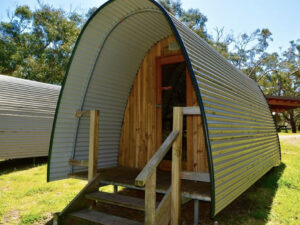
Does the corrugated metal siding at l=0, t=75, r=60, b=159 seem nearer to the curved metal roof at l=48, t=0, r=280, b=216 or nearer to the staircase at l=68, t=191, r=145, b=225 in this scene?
the curved metal roof at l=48, t=0, r=280, b=216

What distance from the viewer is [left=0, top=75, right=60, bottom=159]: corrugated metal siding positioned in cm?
861

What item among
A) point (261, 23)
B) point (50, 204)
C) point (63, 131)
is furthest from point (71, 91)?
point (261, 23)

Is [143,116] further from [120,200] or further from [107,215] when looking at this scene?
[107,215]

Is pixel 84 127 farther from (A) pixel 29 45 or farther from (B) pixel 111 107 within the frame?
(A) pixel 29 45

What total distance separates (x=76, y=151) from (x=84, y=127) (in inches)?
20.7

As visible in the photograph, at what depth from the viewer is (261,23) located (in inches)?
1351

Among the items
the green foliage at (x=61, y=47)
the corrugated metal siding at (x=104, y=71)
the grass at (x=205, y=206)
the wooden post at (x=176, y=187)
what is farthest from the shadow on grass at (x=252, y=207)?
the green foliage at (x=61, y=47)

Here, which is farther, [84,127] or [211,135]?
[84,127]

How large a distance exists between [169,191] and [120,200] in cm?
86

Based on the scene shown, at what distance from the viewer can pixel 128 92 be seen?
604 centimetres

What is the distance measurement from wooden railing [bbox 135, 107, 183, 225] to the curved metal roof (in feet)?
1.53

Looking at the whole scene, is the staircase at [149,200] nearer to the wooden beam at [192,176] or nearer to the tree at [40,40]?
the wooden beam at [192,176]

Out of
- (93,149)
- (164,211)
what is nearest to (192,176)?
(164,211)

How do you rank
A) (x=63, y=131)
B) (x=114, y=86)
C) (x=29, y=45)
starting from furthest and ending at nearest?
(x=29, y=45)
(x=114, y=86)
(x=63, y=131)
